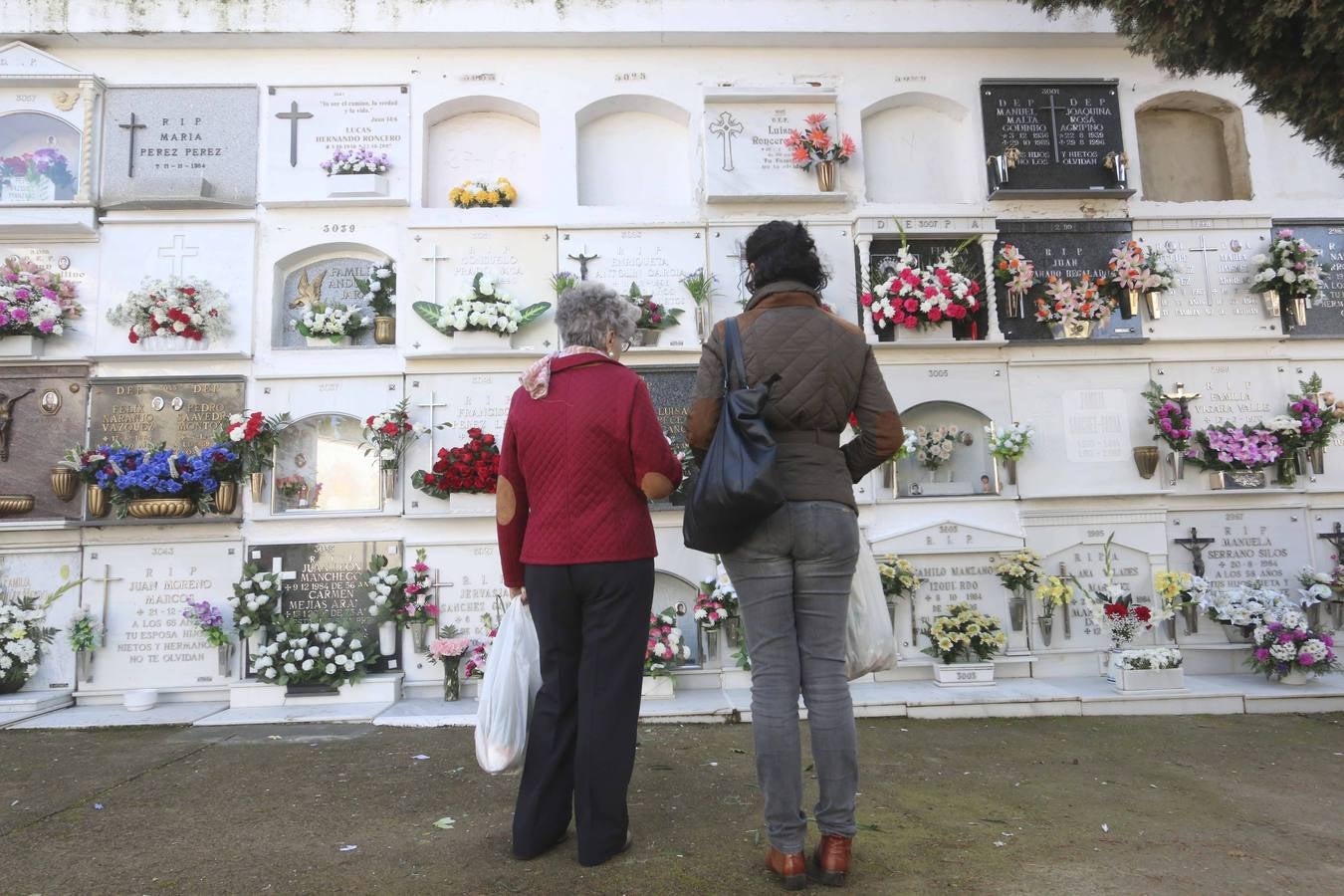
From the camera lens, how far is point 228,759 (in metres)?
4.05

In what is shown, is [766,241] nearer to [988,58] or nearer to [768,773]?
[768,773]

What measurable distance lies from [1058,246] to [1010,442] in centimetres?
174

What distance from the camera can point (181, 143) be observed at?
20.2 feet

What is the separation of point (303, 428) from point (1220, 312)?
7.21 meters

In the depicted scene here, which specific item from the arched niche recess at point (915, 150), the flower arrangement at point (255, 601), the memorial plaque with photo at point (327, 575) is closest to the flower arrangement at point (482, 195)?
the memorial plaque with photo at point (327, 575)

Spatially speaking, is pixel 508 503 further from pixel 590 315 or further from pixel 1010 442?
pixel 1010 442

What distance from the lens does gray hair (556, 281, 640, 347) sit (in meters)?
2.73

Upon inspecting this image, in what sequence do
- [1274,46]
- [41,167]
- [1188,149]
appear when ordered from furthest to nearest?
[1188,149] → [41,167] → [1274,46]

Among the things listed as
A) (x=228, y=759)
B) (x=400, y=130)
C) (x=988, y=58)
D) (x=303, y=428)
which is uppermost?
(x=988, y=58)

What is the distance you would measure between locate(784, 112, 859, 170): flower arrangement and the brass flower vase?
578 centimetres

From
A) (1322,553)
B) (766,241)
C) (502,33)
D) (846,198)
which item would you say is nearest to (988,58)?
(846,198)

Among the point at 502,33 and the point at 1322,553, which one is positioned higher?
the point at 502,33

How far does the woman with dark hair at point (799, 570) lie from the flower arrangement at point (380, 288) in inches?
173

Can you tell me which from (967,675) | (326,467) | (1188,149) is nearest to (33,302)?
(326,467)
